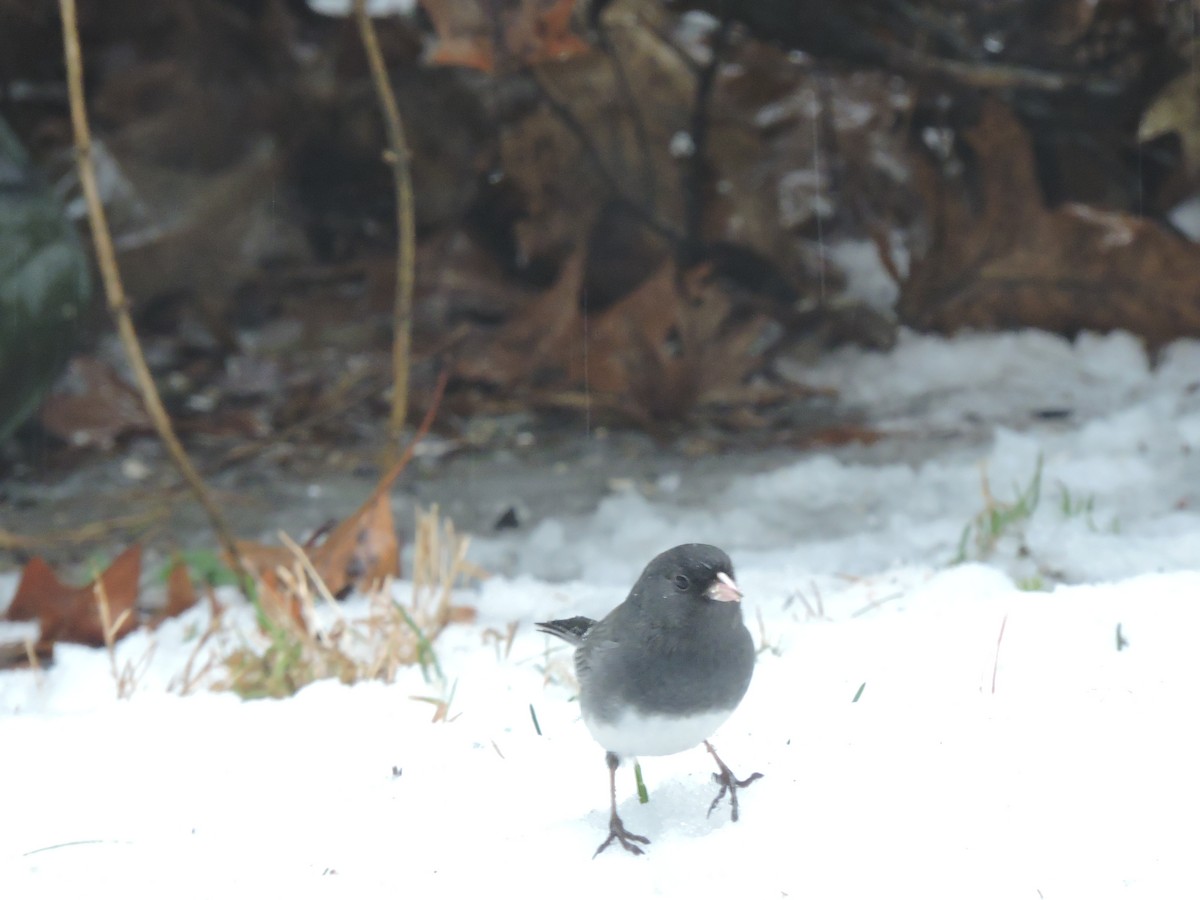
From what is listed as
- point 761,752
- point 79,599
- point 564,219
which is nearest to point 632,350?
point 564,219

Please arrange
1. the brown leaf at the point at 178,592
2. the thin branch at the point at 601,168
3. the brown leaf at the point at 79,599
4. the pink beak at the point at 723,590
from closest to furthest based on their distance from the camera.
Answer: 1. the pink beak at the point at 723,590
2. the brown leaf at the point at 79,599
3. the brown leaf at the point at 178,592
4. the thin branch at the point at 601,168

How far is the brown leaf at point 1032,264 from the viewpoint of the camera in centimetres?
307

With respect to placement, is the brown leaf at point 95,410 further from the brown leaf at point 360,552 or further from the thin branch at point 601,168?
the thin branch at point 601,168

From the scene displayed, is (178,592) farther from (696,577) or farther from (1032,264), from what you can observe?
(1032,264)

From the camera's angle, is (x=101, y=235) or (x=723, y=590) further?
(x=101, y=235)

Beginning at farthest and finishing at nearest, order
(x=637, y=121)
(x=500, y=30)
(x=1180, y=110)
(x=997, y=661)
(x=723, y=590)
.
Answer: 1. (x=637, y=121)
2. (x=1180, y=110)
3. (x=500, y=30)
4. (x=997, y=661)
5. (x=723, y=590)

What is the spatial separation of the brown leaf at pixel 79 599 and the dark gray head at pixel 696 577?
1138 millimetres

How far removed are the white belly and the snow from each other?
0.12 meters

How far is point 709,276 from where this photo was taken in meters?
3.50

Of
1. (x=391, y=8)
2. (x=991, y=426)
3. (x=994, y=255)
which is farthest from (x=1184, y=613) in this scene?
(x=391, y=8)

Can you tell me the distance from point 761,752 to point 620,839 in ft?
0.87

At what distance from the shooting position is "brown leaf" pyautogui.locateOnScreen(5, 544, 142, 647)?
2193 mm

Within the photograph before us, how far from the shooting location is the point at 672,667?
54.6 inches

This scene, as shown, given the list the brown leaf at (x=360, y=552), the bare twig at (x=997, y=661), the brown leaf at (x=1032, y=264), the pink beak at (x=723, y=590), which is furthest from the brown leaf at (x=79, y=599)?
the brown leaf at (x=1032, y=264)
